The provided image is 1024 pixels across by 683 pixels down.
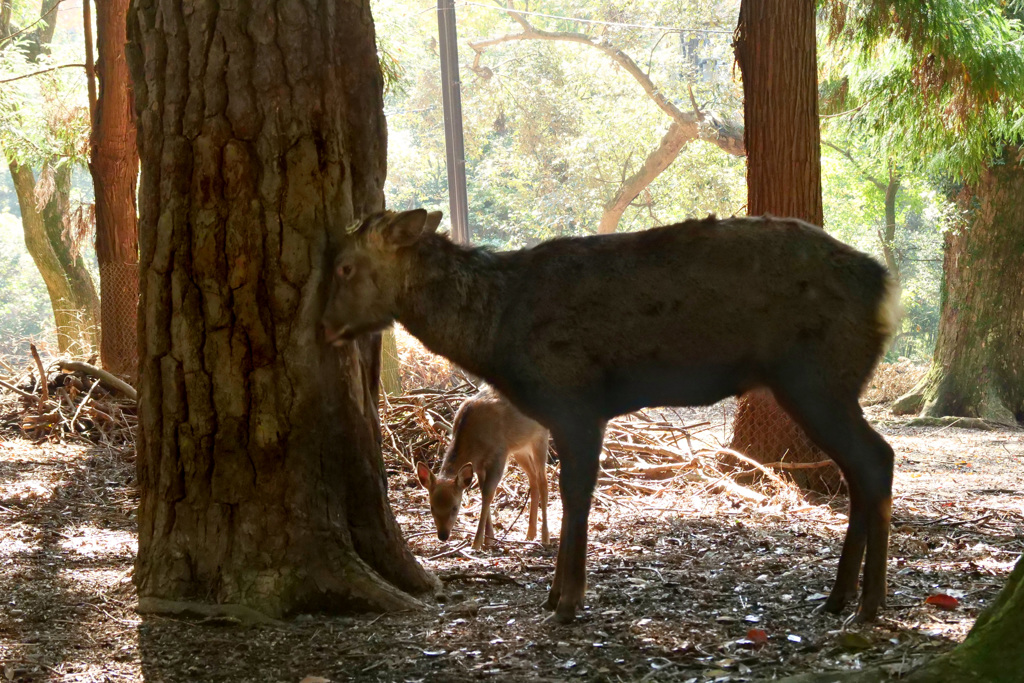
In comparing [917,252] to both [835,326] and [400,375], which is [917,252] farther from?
[835,326]

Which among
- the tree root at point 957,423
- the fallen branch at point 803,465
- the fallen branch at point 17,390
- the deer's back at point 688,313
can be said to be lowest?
the tree root at point 957,423

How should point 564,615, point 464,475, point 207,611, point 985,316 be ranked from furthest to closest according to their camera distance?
point 985,316 → point 464,475 → point 564,615 → point 207,611

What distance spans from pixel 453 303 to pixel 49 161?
12641mm

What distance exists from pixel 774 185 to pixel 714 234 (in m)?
3.10

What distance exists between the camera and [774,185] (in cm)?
753

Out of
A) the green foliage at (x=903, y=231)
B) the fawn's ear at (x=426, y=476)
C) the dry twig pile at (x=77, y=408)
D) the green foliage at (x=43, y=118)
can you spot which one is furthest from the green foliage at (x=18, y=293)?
the fawn's ear at (x=426, y=476)

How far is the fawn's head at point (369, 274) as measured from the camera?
14.6 ft

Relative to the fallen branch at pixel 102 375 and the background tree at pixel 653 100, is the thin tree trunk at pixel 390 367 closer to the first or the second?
the fallen branch at pixel 102 375

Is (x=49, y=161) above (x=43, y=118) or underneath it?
underneath

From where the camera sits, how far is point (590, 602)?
Result: 463cm

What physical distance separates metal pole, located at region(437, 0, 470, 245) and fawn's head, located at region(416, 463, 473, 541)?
7.67 metres

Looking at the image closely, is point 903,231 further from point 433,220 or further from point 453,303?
point 453,303

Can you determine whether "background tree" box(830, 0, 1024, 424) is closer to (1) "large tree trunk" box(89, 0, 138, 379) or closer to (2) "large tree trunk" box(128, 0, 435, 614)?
(2) "large tree trunk" box(128, 0, 435, 614)

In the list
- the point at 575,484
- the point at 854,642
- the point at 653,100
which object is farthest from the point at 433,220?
the point at 653,100
